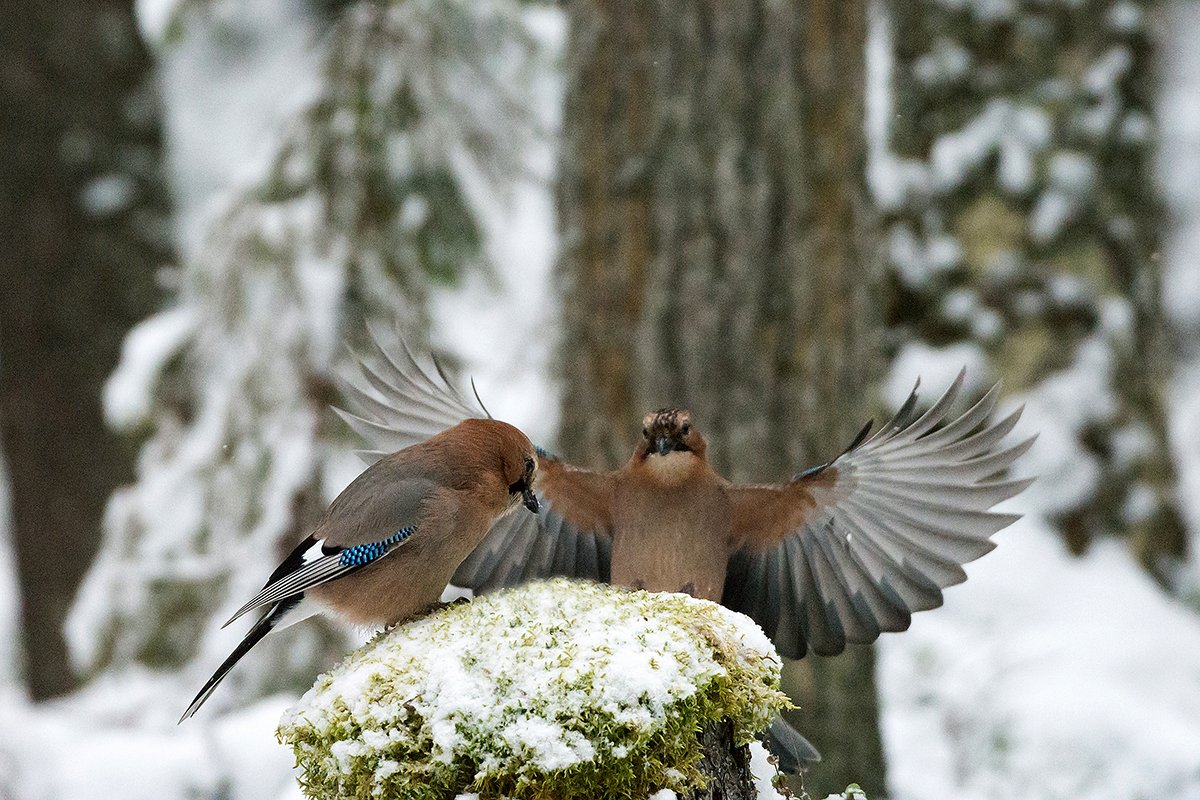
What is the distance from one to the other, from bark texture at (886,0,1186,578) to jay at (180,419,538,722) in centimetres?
534

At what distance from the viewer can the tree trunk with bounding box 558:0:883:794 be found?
219 inches

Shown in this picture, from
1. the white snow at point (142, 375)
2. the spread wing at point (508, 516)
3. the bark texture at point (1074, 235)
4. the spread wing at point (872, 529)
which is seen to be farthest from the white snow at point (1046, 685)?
the white snow at point (142, 375)

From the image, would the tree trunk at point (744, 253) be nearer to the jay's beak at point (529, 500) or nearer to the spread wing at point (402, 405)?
the spread wing at point (402, 405)

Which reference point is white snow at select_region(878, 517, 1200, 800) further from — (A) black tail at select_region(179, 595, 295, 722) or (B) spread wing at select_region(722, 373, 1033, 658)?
(A) black tail at select_region(179, 595, 295, 722)

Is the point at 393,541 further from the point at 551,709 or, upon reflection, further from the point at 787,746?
the point at 787,746

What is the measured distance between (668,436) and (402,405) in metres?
0.89

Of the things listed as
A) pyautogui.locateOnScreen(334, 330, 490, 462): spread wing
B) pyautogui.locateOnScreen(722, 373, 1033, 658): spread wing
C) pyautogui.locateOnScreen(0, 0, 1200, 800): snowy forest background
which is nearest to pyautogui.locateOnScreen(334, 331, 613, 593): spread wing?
pyautogui.locateOnScreen(334, 330, 490, 462): spread wing

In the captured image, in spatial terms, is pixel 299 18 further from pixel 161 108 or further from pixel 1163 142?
pixel 1163 142

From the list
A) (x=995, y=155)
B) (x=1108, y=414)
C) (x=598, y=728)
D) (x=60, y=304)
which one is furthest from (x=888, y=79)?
(x=598, y=728)

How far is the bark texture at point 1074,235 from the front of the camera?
8000 mm

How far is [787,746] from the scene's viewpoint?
3742 mm

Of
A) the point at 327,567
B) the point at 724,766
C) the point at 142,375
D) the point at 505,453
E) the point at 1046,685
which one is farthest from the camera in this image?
the point at 142,375

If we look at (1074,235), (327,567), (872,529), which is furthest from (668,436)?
(1074,235)

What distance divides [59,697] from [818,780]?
670cm
